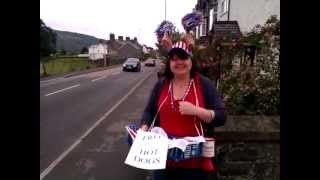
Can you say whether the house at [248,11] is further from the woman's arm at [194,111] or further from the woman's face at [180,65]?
the woman's arm at [194,111]

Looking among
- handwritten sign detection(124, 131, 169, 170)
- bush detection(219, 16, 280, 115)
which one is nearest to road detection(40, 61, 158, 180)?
bush detection(219, 16, 280, 115)

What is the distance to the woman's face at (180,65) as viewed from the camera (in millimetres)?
3205

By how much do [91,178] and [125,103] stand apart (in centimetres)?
1036

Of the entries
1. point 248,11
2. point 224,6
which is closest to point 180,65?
point 248,11

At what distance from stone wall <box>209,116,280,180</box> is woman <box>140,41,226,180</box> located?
130 cm

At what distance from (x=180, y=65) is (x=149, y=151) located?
1.96ft

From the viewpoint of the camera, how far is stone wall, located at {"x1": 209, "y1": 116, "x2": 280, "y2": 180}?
14.7 ft

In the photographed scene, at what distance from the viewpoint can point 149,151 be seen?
3.13 metres

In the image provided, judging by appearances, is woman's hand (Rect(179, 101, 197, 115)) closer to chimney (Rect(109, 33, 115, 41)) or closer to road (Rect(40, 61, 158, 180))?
road (Rect(40, 61, 158, 180))

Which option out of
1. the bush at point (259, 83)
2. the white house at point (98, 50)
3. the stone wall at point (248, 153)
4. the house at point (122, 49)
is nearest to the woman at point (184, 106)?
the stone wall at point (248, 153)

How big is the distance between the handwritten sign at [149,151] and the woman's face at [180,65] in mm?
437

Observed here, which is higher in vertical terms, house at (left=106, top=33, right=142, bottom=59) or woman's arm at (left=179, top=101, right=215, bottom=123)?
house at (left=106, top=33, right=142, bottom=59)
